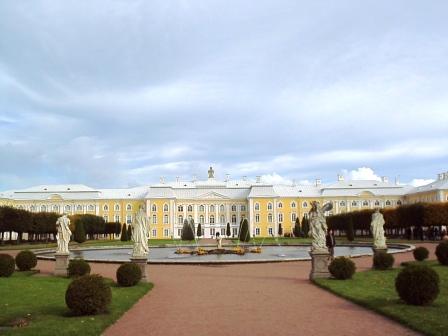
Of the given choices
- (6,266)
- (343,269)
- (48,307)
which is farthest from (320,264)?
(6,266)

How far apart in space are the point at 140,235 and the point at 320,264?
5.76 metres

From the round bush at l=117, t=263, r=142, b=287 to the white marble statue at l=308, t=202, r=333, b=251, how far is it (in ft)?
18.2

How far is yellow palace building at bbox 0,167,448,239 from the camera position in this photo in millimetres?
95188

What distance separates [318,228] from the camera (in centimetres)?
1614

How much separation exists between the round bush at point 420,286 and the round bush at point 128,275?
287 inches

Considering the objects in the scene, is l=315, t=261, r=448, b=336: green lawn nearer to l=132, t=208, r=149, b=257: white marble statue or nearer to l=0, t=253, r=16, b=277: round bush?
l=132, t=208, r=149, b=257: white marble statue

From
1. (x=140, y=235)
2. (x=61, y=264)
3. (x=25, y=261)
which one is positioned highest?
(x=140, y=235)

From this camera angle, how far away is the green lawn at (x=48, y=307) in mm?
8406

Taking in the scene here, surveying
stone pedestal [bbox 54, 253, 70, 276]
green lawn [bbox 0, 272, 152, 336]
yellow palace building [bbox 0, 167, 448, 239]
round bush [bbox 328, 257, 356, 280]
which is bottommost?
green lawn [bbox 0, 272, 152, 336]

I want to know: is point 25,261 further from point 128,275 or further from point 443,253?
point 443,253

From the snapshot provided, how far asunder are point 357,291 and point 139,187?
94273 millimetres

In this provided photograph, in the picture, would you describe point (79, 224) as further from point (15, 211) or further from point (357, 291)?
point (357, 291)

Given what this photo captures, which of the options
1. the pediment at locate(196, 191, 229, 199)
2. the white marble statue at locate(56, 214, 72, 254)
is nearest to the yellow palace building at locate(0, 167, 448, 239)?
the pediment at locate(196, 191, 229, 199)

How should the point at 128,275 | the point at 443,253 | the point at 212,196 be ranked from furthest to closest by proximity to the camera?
the point at 212,196 < the point at 443,253 < the point at 128,275
